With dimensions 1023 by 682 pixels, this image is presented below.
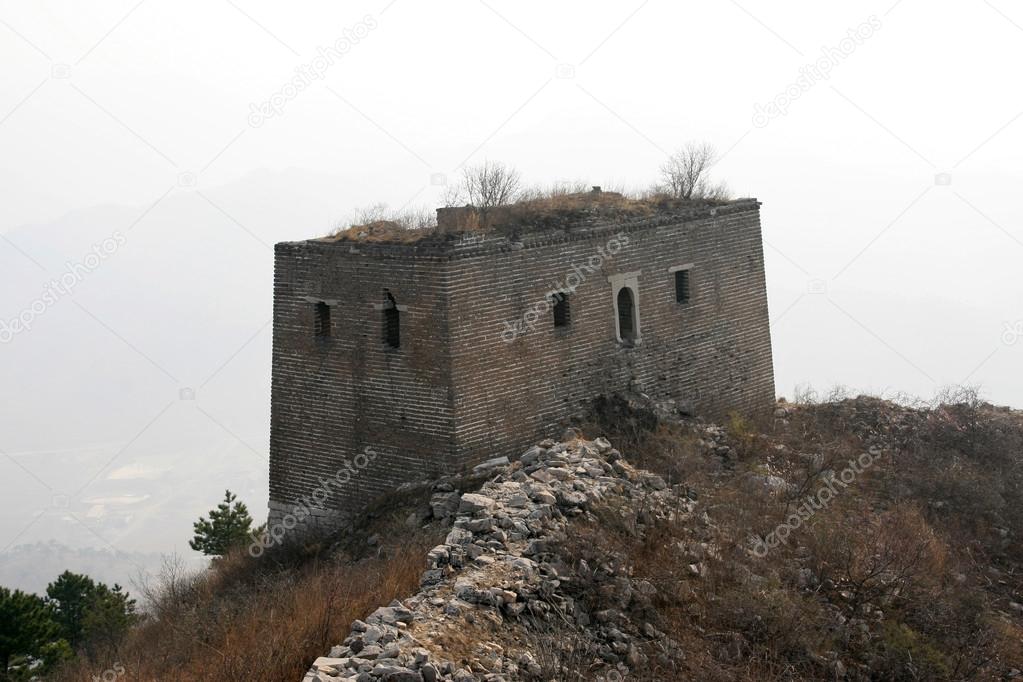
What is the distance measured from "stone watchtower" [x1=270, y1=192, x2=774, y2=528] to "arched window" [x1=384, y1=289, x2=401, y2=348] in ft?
0.07

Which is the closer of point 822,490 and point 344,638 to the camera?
point 344,638

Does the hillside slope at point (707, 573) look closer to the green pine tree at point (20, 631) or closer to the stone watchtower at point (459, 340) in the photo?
the stone watchtower at point (459, 340)

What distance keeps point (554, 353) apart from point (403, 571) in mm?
5497

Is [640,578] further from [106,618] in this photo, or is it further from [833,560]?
[106,618]

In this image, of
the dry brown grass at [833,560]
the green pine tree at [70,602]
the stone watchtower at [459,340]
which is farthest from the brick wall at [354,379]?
the green pine tree at [70,602]

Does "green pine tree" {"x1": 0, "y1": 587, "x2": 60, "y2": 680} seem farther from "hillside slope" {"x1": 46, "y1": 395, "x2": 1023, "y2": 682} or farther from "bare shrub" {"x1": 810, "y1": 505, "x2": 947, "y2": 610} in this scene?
"bare shrub" {"x1": 810, "y1": 505, "x2": 947, "y2": 610}

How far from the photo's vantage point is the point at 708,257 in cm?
1973

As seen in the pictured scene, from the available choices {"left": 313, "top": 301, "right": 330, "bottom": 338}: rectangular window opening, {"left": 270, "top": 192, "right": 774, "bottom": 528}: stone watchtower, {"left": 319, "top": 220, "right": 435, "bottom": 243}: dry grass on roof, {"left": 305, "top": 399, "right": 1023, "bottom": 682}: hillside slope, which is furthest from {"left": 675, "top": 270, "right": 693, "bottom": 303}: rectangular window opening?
{"left": 313, "top": 301, "right": 330, "bottom": 338}: rectangular window opening

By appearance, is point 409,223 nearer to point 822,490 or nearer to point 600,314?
point 600,314

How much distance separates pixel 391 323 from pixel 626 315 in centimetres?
400

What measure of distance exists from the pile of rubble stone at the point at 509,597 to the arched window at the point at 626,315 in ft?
12.2

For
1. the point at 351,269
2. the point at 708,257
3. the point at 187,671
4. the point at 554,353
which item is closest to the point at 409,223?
the point at 351,269

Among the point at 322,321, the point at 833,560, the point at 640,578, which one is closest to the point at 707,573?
the point at 640,578

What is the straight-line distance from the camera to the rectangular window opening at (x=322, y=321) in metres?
17.2
